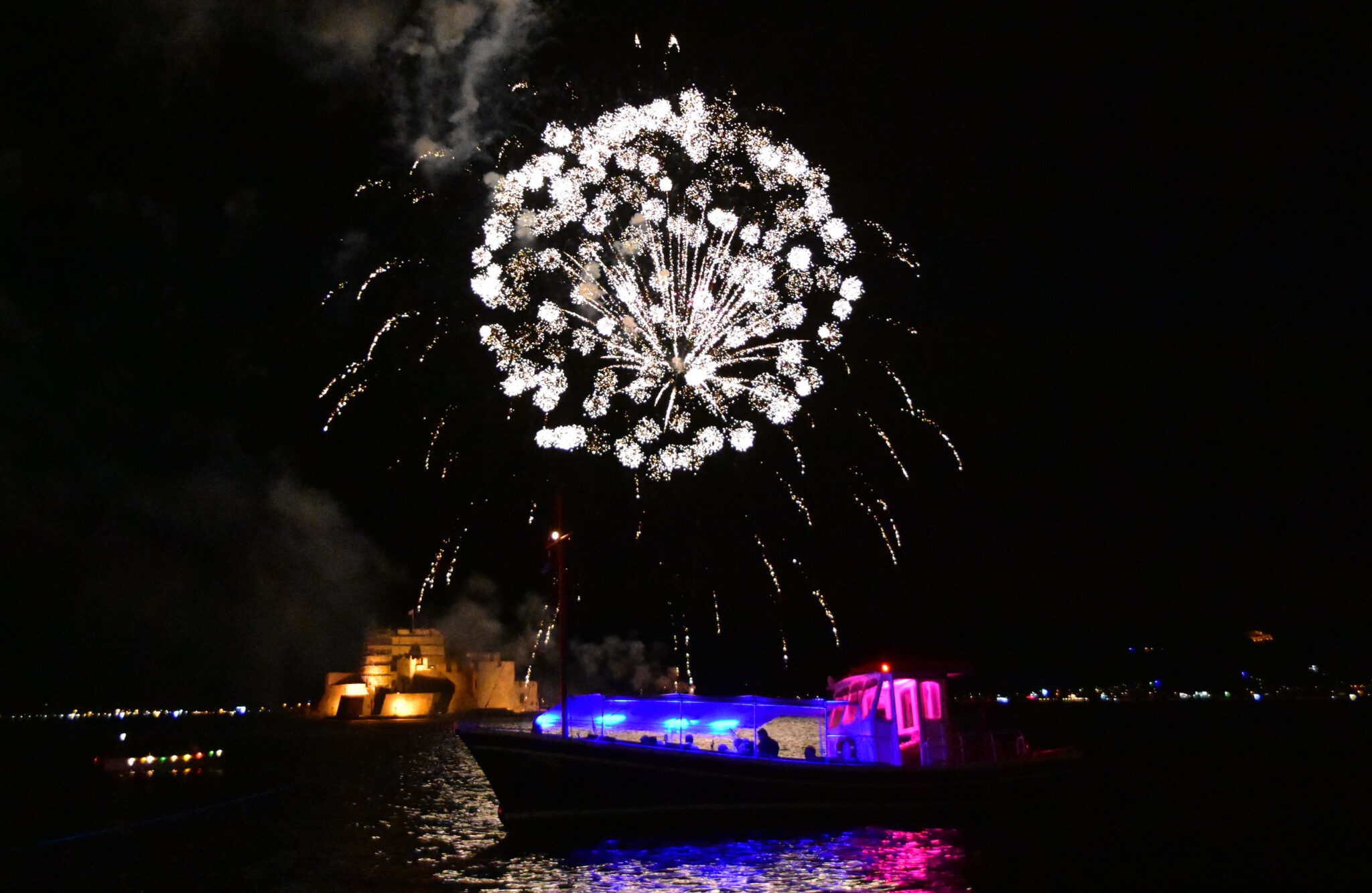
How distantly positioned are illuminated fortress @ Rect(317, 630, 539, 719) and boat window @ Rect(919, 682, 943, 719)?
3706 inches

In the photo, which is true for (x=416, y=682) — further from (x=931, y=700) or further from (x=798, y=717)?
(x=931, y=700)

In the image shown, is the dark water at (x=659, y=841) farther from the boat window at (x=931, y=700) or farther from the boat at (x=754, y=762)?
the boat window at (x=931, y=700)

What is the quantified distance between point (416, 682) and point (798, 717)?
311 ft

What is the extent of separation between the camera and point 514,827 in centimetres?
2169

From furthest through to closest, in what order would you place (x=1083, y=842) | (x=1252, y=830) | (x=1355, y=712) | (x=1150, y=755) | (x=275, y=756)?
(x=1355, y=712) → (x=275, y=756) → (x=1150, y=755) → (x=1252, y=830) → (x=1083, y=842)

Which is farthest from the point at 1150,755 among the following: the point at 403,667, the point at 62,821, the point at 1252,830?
the point at 403,667

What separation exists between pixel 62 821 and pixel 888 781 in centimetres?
2236

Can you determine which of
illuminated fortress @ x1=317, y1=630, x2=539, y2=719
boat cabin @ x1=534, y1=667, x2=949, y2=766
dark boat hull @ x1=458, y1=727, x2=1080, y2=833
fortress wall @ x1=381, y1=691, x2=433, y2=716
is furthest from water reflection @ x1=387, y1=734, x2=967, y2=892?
illuminated fortress @ x1=317, y1=630, x2=539, y2=719

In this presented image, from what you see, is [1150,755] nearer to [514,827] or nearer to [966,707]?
[966,707]

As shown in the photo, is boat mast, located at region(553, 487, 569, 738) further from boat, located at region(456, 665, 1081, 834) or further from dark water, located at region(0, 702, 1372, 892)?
dark water, located at region(0, 702, 1372, 892)

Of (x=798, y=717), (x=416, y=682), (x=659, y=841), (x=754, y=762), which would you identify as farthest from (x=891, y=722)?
(x=416, y=682)

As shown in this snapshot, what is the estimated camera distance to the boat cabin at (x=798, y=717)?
23.3 metres

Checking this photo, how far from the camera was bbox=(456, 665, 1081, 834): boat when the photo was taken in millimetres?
21312

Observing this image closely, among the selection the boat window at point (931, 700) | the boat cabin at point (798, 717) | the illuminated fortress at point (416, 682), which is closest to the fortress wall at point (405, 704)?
the illuminated fortress at point (416, 682)
